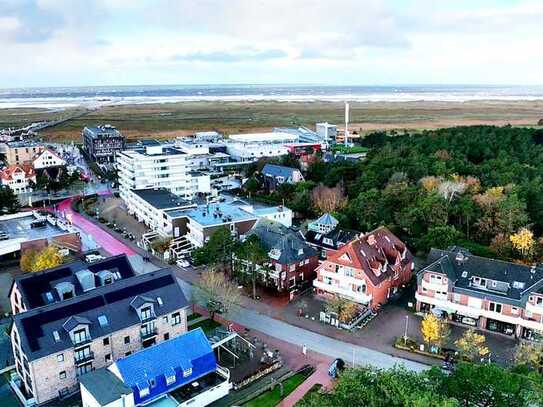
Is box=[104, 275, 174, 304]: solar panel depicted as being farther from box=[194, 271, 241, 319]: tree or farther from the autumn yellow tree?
the autumn yellow tree

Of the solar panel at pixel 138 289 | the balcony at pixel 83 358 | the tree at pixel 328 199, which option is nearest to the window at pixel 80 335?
the balcony at pixel 83 358

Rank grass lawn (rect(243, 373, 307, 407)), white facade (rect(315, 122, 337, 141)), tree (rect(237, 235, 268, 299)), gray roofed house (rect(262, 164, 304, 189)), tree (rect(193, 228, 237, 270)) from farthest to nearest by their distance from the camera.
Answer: white facade (rect(315, 122, 337, 141)) < gray roofed house (rect(262, 164, 304, 189)) < tree (rect(193, 228, 237, 270)) < tree (rect(237, 235, 268, 299)) < grass lawn (rect(243, 373, 307, 407))

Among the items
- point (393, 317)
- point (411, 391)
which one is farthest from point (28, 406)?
point (393, 317)

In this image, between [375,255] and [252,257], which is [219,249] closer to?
[252,257]

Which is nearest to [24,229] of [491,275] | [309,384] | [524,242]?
[309,384]

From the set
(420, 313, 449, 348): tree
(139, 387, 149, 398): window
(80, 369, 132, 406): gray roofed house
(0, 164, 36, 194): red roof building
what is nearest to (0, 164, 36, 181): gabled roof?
(0, 164, 36, 194): red roof building

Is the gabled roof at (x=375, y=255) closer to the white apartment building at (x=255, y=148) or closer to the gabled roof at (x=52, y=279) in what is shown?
the gabled roof at (x=52, y=279)
